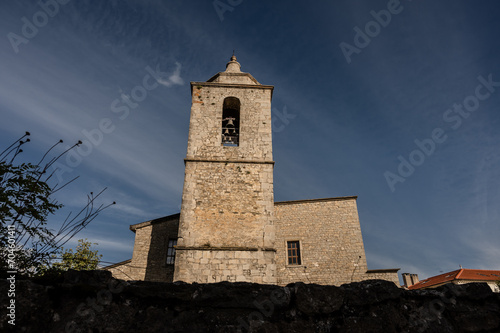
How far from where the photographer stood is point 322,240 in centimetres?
1302

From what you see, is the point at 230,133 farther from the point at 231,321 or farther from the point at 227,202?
the point at 231,321

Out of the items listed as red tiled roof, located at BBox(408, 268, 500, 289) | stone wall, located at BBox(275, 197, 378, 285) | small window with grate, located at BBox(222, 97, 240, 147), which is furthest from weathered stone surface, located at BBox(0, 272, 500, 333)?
red tiled roof, located at BBox(408, 268, 500, 289)

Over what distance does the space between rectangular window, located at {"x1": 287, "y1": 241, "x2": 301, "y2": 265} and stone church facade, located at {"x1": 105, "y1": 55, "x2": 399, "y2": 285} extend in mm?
46

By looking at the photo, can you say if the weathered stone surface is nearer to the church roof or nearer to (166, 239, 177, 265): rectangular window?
(166, 239, 177, 265): rectangular window

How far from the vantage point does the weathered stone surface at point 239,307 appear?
5.66ft

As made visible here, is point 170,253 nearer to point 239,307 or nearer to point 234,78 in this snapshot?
point 234,78

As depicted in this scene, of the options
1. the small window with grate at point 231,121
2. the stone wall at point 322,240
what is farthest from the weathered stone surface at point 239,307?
the stone wall at point 322,240

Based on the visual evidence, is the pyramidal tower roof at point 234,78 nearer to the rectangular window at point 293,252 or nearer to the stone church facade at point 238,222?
the stone church facade at point 238,222

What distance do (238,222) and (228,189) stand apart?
4.30 ft

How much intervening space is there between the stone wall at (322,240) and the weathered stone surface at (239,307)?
1091 cm

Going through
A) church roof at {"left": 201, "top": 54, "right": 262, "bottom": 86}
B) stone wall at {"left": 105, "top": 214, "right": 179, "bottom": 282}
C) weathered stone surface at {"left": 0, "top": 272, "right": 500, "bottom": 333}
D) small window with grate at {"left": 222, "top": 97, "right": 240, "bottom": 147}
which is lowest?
weathered stone surface at {"left": 0, "top": 272, "right": 500, "bottom": 333}

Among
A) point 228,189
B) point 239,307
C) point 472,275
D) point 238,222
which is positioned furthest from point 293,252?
point 472,275

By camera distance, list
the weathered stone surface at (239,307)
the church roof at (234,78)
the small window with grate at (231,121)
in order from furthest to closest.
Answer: the church roof at (234,78), the small window with grate at (231,121), the weathered stone surface at (239,307)

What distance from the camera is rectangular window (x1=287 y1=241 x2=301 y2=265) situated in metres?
12.9
